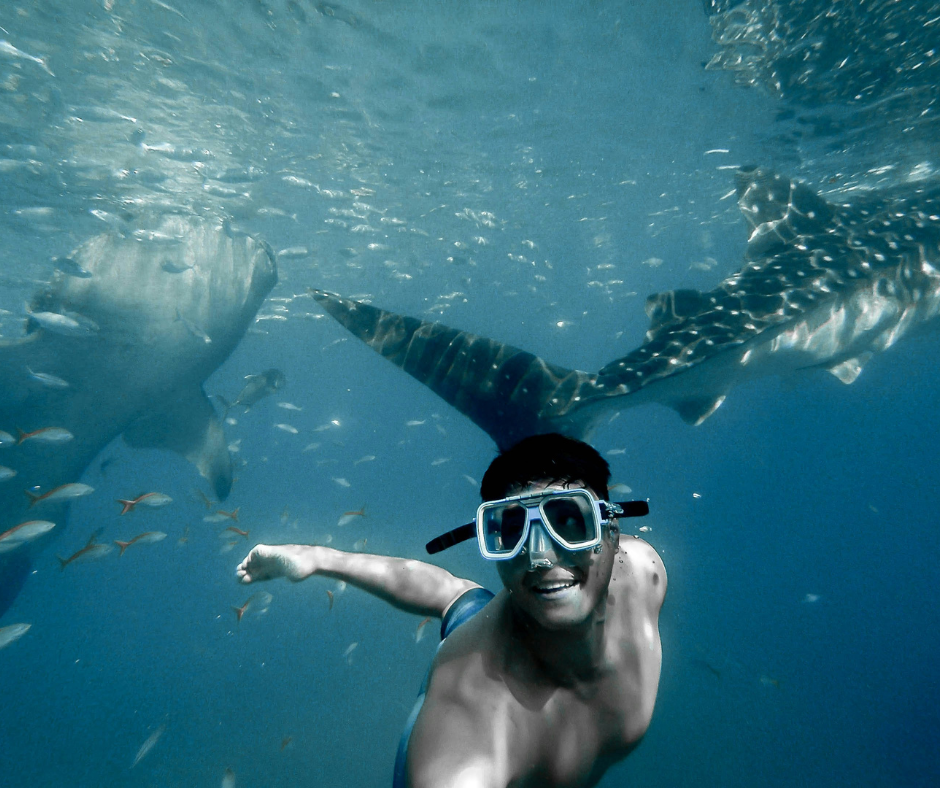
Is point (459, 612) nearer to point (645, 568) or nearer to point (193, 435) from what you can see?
point (645, 568)

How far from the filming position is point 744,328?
6.13 meters

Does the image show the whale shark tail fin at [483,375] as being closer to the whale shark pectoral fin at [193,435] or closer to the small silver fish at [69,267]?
the small silver fish at [69,267]

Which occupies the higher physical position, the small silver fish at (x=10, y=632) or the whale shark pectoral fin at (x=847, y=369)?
the whale shark pectoral fin at (x=847, y=369)

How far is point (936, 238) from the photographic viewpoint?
26.7ft

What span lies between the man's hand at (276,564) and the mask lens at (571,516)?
1.60 m

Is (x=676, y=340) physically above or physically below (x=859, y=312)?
below

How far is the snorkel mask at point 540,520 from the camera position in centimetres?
181

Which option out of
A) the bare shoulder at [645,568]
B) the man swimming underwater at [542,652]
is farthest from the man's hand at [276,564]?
the bare shoulder at [645,568]

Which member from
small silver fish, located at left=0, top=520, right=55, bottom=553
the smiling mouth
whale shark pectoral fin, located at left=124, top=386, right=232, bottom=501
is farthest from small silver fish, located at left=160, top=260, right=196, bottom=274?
the smiling mouth

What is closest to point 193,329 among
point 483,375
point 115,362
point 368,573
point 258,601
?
point 115,362

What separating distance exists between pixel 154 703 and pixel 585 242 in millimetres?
33983

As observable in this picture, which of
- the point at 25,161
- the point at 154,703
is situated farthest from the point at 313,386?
the point at 25,161

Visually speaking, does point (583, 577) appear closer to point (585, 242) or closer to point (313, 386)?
point (585, 242)

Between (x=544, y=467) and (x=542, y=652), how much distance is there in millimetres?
765
